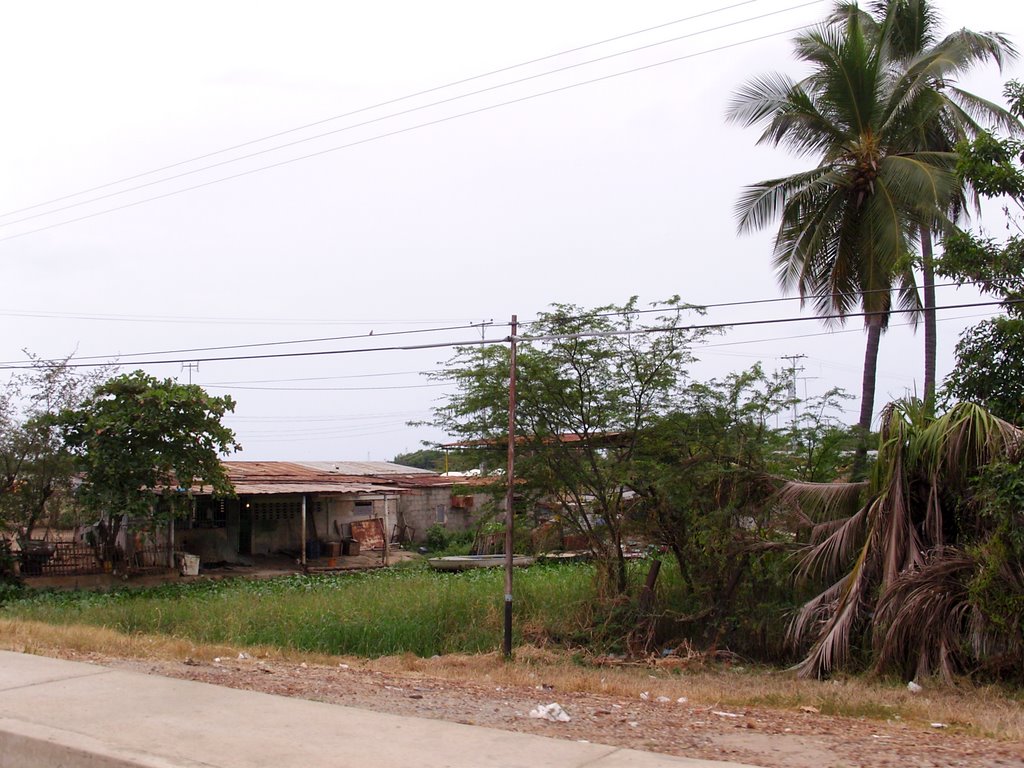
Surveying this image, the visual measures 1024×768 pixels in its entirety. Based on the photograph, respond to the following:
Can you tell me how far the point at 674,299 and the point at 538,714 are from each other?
10850mm

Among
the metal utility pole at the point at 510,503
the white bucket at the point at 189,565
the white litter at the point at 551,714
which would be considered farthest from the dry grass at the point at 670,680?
the white bucket at the point at 189,565

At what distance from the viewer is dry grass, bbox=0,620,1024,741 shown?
411 inches

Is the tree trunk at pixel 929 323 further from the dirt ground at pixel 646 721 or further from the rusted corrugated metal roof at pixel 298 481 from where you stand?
the rusted corrugated metal roof at pixel 298 481

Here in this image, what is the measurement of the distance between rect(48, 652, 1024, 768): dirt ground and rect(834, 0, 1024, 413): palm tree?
12.7 meters

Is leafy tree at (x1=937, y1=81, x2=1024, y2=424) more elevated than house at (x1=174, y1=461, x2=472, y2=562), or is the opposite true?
leafy tree at (x1=937, y1=81, x2=1024, y2=424)

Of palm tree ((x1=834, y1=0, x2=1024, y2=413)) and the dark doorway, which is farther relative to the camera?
the dark doorway

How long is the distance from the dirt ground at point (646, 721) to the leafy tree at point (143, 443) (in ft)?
43.2

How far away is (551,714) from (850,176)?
49.4ft

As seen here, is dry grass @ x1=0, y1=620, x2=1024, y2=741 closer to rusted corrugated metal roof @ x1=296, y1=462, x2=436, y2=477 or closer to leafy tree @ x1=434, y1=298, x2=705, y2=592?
leafy tree @ x1=434, y1=298, x2=705, y2=592

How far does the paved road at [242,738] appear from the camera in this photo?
640cm

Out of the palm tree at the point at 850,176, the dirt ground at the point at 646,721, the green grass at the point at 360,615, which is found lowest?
the green grass at the point at 360,615

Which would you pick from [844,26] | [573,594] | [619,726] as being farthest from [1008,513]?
[844,26]

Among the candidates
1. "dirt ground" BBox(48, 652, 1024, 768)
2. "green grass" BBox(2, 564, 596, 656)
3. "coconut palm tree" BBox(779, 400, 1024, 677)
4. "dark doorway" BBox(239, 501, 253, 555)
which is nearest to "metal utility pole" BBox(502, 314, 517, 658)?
"green grass" BBox(2, 564, 596, 656)

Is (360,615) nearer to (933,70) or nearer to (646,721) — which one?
(646,721)
